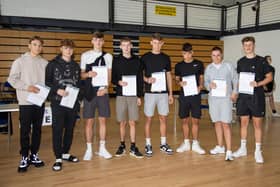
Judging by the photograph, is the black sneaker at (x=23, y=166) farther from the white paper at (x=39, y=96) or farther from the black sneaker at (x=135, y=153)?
the black sneaker at (x=135, y=153)

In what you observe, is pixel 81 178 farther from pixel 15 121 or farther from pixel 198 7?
pixel 198 7

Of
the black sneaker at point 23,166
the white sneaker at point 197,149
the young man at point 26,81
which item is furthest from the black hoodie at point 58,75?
the white sneaker at point 197,149

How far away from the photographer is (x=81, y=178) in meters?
3.00

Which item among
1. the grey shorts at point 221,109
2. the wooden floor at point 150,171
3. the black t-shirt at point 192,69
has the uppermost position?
the black t-shirt at point 192,69

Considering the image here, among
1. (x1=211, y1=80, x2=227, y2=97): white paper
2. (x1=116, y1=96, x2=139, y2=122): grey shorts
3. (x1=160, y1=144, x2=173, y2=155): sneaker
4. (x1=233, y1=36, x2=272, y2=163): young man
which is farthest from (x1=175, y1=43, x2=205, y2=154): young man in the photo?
(x1=116, y1=96, x2=139, y2=122): grey shorts

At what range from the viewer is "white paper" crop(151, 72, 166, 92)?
149 inches

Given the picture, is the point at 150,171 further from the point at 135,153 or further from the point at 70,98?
the point at 70,98

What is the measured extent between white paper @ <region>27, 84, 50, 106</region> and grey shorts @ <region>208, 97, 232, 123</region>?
2.18m

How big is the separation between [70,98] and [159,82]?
1.24 m

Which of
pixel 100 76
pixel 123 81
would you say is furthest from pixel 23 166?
pixel 123 81

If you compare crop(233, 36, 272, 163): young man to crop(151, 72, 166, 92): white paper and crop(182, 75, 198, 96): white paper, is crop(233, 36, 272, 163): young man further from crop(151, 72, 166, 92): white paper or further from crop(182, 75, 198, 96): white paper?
crop(151, 72, 166, 92): white paper

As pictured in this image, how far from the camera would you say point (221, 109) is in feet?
12.2

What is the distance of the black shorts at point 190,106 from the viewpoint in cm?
387

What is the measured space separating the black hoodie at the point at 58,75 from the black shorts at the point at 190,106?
1.57 metres
